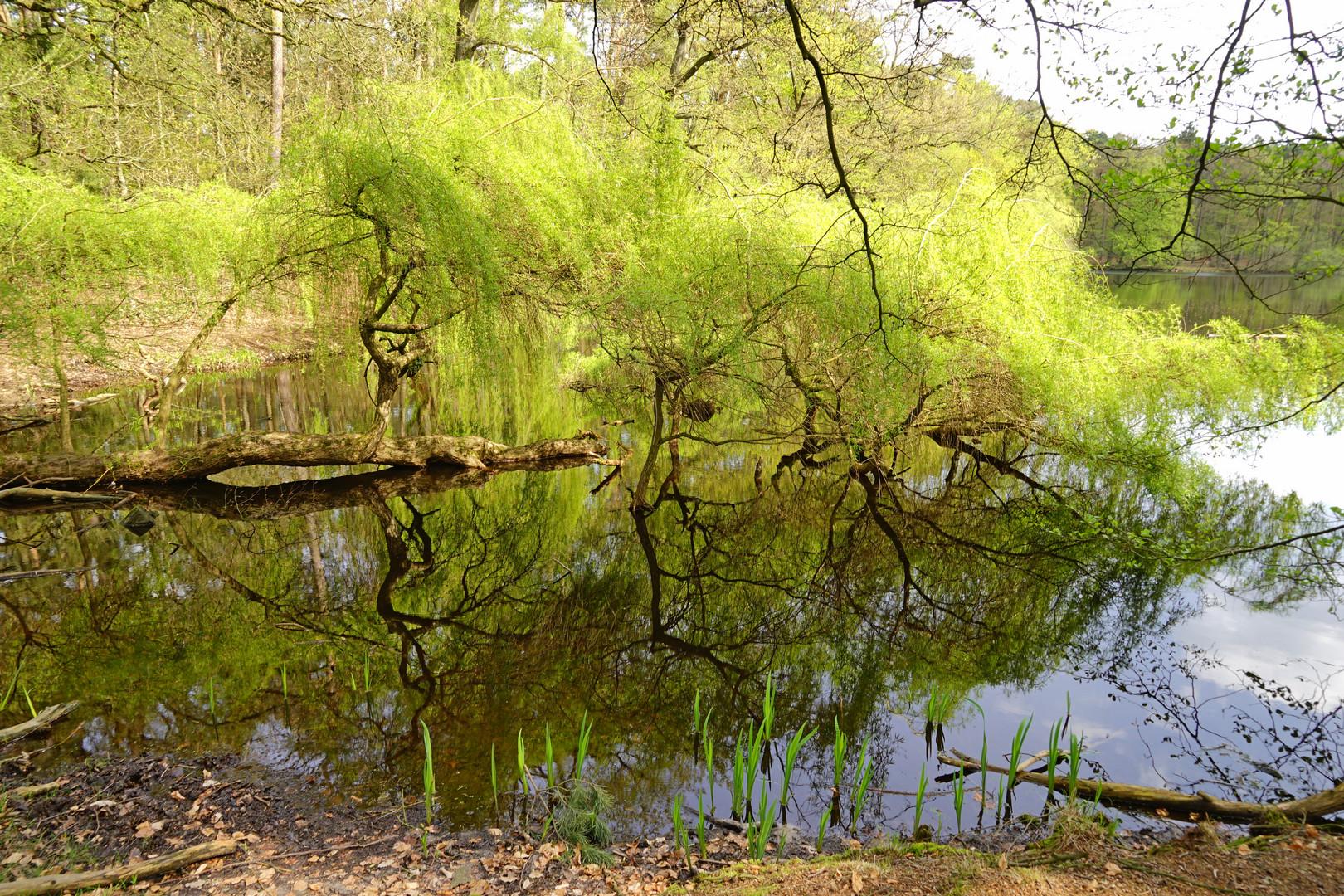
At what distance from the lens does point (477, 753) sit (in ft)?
14.5

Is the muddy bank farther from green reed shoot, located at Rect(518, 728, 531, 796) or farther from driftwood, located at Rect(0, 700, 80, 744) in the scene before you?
green reed shoot, located at Rect(518, 728, 531, 796)

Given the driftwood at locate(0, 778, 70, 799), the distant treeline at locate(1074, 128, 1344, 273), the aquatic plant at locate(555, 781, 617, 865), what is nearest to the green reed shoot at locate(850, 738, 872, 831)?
the aquatic plant at locate(555, 781, 617, 865)

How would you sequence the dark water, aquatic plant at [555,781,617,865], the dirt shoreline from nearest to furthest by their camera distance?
the dirt shoreline < aquatic plant at [555,781,617,865] < the dark water

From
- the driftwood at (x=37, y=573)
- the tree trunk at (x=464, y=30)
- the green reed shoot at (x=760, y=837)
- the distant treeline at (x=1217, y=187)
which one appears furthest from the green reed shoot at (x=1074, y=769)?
the tree trunk at (x=464, y=30)

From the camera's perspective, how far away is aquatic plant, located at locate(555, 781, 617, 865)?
347 cm

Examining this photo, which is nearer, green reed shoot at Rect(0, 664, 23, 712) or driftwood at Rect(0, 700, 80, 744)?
driftwood at Rect(0, 700, 80, 744)

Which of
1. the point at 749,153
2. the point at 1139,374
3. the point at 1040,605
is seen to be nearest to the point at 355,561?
the point at 1040,605

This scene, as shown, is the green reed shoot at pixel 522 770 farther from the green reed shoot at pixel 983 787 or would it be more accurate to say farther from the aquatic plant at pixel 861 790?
the green reed shoot at pixel 983 787

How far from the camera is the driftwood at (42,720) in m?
4.00

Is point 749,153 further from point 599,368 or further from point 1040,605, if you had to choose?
point 1040,605

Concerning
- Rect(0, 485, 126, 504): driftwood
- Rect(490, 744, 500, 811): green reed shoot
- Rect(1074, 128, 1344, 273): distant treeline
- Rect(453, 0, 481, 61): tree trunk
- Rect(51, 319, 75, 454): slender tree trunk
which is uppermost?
Rect(453, 0, 481, 61): tree trunk

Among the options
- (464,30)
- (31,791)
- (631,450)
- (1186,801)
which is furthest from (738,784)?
(464,30)

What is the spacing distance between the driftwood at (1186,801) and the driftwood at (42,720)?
4.90m

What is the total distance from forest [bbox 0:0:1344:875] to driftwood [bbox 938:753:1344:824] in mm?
317
